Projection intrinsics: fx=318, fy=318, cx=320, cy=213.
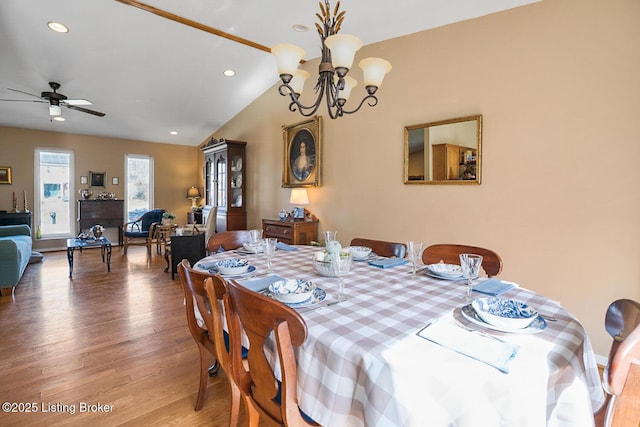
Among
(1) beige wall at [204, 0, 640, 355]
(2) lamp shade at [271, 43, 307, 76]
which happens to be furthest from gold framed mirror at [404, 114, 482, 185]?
(2) lamp shade at [271, 43, 307, 76]

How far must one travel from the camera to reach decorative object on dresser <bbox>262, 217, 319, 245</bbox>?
399cm

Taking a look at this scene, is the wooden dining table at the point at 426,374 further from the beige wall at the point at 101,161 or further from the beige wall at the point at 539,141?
the beige wall at the point at 101,161

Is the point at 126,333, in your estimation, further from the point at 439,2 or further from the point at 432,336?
the point at 439,2

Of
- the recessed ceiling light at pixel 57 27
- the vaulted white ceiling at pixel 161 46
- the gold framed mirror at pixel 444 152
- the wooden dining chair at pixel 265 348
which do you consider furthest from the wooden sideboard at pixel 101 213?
the wooden dining chair at pixel 265 348

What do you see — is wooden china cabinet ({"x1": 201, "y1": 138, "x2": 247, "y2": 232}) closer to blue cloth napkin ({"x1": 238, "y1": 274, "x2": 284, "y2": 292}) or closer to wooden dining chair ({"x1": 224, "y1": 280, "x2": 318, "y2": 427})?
blue cloth napkin ({"x1": 238, "y1": 274, "x2": 284, "y2": 292})

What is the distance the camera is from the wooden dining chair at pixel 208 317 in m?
1.25

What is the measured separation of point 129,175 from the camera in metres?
6.75

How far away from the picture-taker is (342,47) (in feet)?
5.57

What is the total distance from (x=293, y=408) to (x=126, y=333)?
2237 mm

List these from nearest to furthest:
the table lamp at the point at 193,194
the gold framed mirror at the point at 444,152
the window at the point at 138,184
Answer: the gold framed mirror at the point at 444,152 < the window at the point at 138,184 < the table lamp at the point at 193,194

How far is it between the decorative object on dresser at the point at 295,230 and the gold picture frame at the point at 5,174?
5.00m

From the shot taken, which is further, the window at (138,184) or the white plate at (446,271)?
the window at (138,184)

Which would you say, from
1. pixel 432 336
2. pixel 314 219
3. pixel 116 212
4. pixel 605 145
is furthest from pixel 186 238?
pixel 605 145

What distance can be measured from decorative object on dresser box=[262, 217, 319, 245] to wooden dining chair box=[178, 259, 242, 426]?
7.58ft
